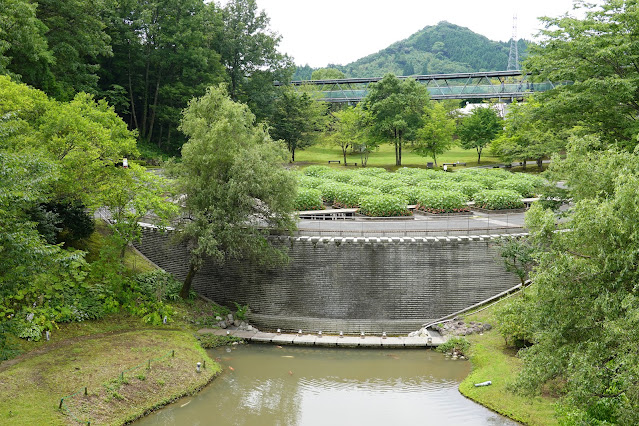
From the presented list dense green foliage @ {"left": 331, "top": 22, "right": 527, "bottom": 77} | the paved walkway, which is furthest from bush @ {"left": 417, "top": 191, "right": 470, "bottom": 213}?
dense green foliage @ {"left": 331, "top": 22, "right": 527, "bottom": 77}

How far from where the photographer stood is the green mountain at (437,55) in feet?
482

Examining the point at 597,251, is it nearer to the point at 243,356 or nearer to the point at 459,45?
the point at 243,356

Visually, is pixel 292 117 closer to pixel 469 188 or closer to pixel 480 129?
pixel 480 129

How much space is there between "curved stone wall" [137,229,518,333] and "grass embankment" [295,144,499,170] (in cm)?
2722

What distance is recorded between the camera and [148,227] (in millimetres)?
30547

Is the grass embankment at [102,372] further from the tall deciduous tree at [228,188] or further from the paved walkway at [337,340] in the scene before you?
the tall deciduous tree at [228,188]

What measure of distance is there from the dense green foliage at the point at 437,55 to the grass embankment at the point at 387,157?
78.4 meters

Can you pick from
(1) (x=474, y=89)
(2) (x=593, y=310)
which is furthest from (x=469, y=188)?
(1) (x=474, y=89)

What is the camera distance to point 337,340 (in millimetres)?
25656

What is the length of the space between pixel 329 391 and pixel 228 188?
9579mm

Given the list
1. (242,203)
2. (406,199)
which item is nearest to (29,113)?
(242,203)

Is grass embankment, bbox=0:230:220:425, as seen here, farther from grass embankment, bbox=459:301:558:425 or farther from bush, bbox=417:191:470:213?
bush, bbox=417:191:470:213

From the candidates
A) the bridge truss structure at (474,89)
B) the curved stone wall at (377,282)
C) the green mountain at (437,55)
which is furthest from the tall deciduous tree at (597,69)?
the green mountain at (437,55)

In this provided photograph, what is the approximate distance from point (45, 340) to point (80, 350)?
4.91 ft
